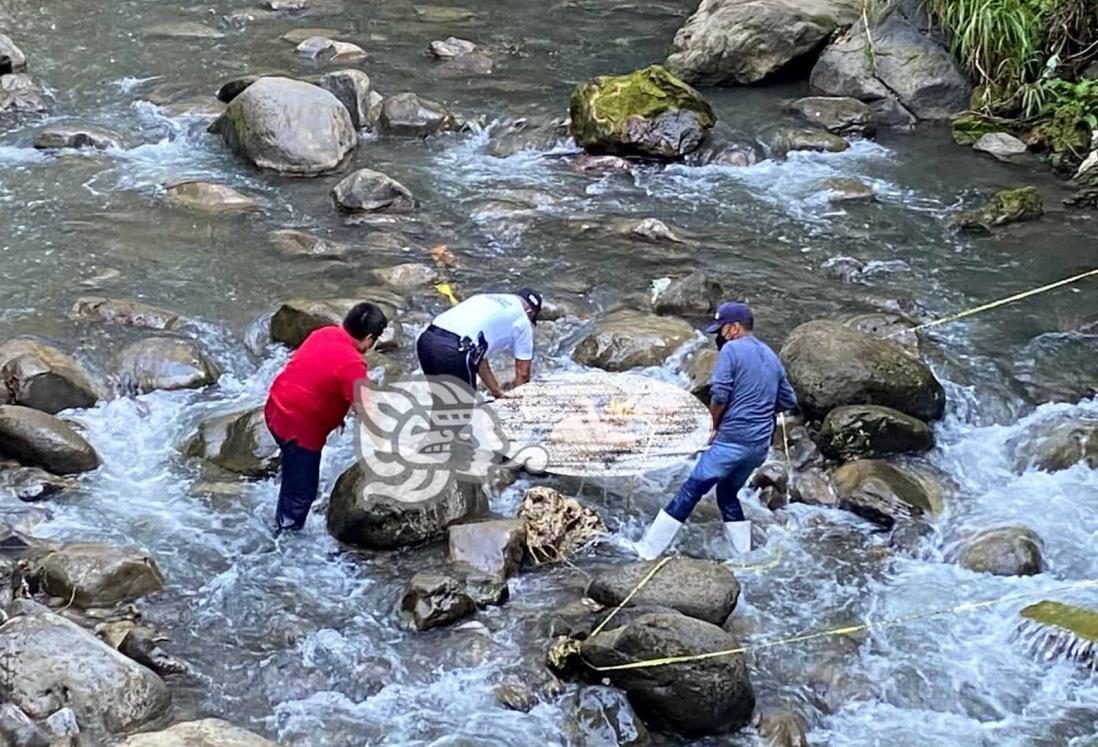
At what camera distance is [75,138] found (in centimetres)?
1427

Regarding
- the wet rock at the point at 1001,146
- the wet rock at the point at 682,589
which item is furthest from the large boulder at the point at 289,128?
the wet rock at the point at 682,589

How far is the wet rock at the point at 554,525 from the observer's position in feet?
26.8

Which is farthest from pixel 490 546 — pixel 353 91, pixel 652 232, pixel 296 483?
pixel 353 91

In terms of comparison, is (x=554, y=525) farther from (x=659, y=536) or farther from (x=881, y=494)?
(x=881, y=494)

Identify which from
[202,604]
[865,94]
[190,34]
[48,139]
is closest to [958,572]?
[202,604]

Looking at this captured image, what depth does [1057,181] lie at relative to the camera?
14211mm

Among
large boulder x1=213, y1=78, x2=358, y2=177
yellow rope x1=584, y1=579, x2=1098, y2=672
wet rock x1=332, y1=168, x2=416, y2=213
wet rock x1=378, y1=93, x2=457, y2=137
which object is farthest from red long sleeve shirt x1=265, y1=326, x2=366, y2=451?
wet rock x1=378, y1=93, x2=457, y2=137

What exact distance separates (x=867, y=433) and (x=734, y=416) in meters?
1.79

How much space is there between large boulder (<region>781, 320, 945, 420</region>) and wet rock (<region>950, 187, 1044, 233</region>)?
3.58 m

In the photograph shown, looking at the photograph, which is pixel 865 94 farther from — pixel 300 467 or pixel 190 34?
pixel 300 467

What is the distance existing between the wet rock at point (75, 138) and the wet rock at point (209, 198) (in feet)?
5.12

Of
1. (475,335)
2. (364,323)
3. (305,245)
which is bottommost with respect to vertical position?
(305,245)

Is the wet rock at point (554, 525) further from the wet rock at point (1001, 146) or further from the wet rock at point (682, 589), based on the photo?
the wet rock at point (1001, 146)

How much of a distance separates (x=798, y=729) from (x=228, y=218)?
8.06 m
